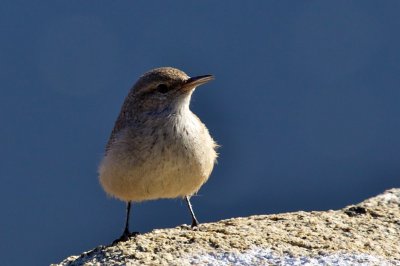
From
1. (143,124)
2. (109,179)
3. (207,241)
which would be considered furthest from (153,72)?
(207,241)

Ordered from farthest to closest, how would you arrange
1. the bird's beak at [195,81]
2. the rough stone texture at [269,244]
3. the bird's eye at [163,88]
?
the bird's eye at [163,88]
the bird's beak at [195,81]
the rough stone texture at [269,244]

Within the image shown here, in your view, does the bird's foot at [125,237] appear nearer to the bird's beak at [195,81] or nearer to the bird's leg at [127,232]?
the bird's leg at [127,232]

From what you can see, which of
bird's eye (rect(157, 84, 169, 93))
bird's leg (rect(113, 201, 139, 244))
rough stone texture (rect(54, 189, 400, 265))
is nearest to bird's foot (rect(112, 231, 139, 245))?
bird's leg (rect(113, 201, 139, 244))

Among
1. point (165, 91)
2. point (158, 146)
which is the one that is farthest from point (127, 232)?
point (165, 91)

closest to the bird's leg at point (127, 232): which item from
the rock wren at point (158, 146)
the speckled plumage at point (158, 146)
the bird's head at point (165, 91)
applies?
the rock wren at point (158, 146)

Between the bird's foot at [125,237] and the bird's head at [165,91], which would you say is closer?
the bird's foot at [125,237]

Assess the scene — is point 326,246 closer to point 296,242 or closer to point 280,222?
point 296,242

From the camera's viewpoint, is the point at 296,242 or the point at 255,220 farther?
the point at 255,220

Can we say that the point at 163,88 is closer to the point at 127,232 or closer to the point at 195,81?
the point at 195,81

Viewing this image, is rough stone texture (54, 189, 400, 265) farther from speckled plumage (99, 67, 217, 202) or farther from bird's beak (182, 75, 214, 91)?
bird's beak (182, 75, 214, 91)
